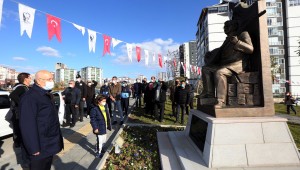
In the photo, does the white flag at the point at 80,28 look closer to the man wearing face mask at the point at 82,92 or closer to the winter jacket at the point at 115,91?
the man wearing face mask at the point at 82,92

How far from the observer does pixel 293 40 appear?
1932 inches

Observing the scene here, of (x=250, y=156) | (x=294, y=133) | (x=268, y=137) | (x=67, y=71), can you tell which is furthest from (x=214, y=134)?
(x=67, y=71)

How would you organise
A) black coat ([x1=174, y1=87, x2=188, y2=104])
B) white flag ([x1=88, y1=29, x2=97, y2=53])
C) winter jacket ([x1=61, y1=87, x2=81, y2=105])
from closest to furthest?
winter jacket ([x1=61, y1=87, x2=81, y2=105])
black coat ([x1=174, y1=87, x2=188, y2=104])
white flag ([x1=88, y1=29, x2=97, y2=53])

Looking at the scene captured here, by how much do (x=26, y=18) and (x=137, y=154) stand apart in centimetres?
551

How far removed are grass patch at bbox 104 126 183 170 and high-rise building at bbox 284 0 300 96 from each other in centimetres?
5314

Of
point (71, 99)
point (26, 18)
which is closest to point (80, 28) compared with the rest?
point (26, 18)

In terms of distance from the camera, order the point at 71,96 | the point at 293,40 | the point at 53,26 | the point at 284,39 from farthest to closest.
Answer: the point at 284,39
the point at 293,40
the point at 71,96
the point at 53,26

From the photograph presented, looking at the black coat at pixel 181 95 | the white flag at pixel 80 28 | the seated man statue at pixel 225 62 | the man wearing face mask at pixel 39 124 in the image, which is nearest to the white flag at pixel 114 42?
the white flag at pixel 80 28

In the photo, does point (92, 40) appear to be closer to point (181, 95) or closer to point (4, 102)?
point (4, 102)

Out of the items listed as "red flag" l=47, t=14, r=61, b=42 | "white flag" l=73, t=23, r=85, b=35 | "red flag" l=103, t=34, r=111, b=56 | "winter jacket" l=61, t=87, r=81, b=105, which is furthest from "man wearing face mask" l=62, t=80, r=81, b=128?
"red flag" l=103, t=34, r=111, b=56

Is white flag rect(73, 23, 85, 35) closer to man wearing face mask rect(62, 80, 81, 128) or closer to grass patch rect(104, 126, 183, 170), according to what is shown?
man wearing face mask rect(62, 80, 81, 128)

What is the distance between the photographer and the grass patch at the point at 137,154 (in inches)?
166

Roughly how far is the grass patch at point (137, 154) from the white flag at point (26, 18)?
14.4 feet

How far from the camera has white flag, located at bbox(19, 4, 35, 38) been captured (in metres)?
6.54
